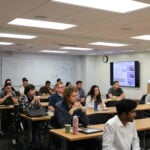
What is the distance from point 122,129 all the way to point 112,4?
6.25 feet

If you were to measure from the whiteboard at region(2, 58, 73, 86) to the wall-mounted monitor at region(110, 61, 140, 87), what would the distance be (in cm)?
227

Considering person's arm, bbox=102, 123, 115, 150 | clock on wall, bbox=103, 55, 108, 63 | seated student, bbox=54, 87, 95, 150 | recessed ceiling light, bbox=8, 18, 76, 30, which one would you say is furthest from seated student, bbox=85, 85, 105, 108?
clock on wall, bbox=103, 55, 108, 63

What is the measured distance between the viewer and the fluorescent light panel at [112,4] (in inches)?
140

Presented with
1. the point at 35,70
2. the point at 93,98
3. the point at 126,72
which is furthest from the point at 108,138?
the point at 35,70

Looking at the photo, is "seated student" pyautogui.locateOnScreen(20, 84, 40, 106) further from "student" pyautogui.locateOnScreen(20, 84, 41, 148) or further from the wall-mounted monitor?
the wall-mounted monitor

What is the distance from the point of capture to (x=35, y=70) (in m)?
12.1

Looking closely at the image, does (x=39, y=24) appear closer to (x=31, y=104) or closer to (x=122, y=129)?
(x=31, y=104)

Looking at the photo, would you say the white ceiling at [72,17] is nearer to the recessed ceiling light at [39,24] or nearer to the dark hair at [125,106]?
the recessed ceiling light at [39,24]

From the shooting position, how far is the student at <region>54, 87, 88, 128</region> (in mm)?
3807

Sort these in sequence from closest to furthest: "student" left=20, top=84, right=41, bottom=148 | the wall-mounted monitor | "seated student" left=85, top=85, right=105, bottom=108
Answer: "student" left=20, top=84, right=41, bottom=148
"seated student" left=85, top=85, right=105, bottom=108
the wall-mounted monitor

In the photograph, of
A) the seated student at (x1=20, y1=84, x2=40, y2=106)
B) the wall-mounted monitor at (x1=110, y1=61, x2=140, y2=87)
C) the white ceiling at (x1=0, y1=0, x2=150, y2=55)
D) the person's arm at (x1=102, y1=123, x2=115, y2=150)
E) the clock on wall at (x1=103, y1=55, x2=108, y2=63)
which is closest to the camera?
the person's arm at (x1=102, y1=123, x2=115, y2=150)

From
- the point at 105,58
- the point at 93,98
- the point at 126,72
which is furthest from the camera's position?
the point at 105,58

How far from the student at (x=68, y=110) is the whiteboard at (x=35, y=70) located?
809 cm

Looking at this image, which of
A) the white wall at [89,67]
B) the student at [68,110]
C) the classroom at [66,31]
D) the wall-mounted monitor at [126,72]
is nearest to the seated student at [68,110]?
the student at [68,110]
